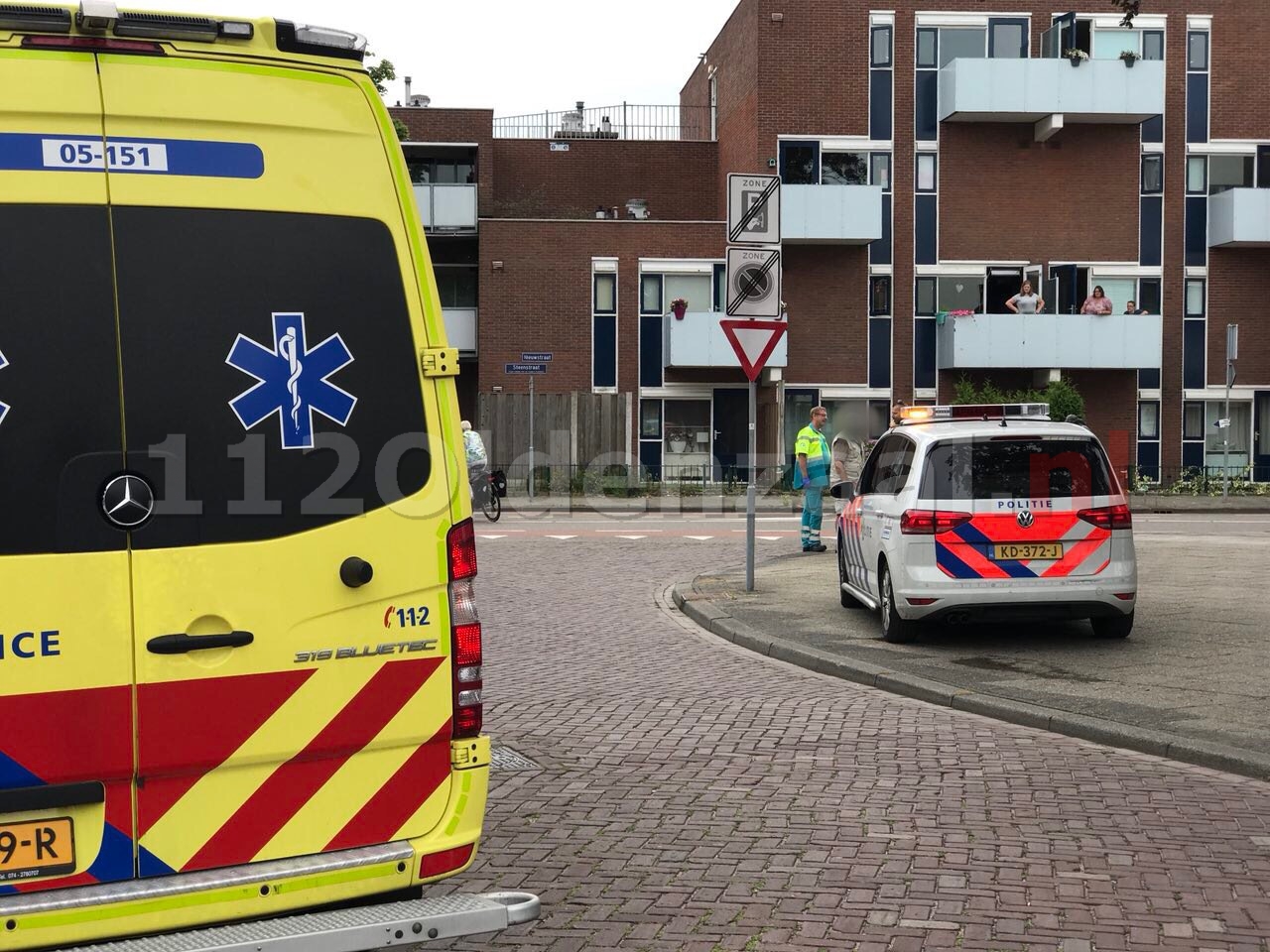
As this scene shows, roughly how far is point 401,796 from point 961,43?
121 ft

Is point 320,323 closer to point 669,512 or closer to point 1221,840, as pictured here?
point 1221,840

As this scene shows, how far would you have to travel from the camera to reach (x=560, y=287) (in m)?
38.7

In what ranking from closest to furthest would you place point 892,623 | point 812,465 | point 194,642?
1. point 194,642
2. point 892,623
3. point 812,465

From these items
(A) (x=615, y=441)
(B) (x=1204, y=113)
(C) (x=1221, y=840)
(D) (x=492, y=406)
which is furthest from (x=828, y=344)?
(C) (x=1221, y=840)

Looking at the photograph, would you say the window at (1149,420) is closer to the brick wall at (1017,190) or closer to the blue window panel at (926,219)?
the brick wall at (1017,190)

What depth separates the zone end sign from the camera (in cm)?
1401

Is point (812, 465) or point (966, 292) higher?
point (966, 292)

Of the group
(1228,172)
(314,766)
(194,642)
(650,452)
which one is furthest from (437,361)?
(1228,172)

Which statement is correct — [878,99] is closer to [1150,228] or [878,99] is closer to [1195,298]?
[1150,228]

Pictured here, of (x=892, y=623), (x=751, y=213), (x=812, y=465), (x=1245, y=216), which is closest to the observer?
(x=892, y=623)

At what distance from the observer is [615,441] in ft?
123

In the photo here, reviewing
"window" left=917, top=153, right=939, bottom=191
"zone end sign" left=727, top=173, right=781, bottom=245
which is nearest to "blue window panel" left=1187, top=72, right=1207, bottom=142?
"window" left=917, top=153, right=939, bottom=191

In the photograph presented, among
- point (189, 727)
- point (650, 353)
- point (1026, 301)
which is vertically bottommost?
point (189, 727)

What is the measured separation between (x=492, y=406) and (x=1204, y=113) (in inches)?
776
